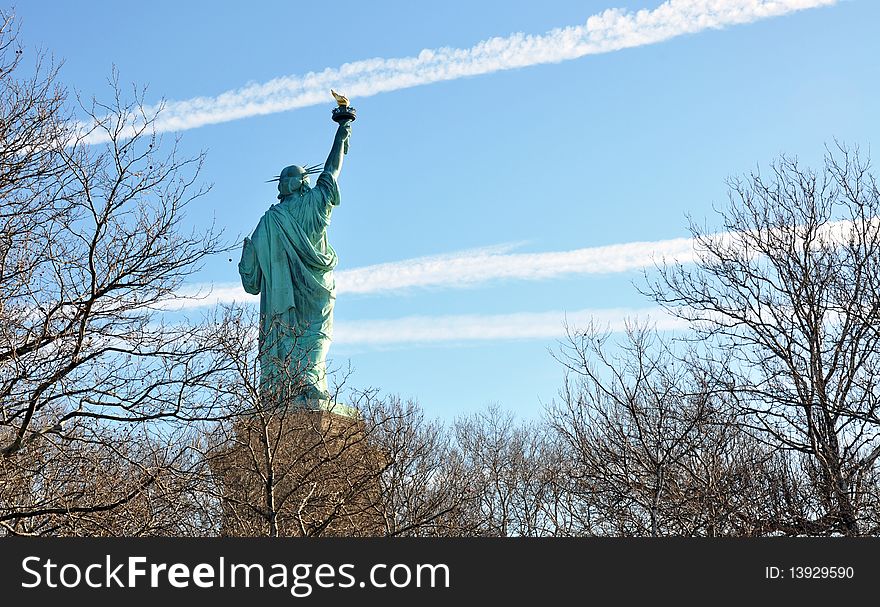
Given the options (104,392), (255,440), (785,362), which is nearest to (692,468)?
(785,362)

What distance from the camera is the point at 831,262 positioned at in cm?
1448

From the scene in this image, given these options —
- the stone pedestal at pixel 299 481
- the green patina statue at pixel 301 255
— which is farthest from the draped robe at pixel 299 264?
the stone pedestal at pixel 299 481

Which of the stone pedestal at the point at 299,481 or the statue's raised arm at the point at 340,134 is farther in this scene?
the statue's raised arm at the point at 340,134

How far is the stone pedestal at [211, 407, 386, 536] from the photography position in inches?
595

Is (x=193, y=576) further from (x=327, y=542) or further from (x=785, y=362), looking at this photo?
(x=785, y=362)

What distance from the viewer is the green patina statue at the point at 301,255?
2331cm

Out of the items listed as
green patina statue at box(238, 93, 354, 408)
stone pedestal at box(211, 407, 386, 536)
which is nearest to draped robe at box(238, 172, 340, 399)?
green patina statue at box(238, 93, 354, 408)

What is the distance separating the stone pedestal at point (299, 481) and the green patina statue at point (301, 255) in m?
4.44

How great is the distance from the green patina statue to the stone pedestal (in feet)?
14.6

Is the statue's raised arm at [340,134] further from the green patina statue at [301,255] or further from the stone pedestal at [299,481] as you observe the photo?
the stone pedestal at [299,481]

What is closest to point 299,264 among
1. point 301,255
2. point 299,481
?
point 301,255

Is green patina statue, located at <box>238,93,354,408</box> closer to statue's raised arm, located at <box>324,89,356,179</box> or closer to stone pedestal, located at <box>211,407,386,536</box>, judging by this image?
statue's raised arm, located at <box>324,89,356,179</box>

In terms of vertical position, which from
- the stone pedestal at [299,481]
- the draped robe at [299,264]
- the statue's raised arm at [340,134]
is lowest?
the stone pedestal at [299,481]

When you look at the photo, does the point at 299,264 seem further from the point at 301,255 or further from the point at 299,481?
the point at 299,481
